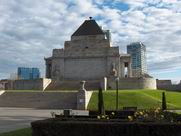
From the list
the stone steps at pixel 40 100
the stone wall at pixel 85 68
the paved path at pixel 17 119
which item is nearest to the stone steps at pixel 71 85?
the stone wall at pixel 85 68

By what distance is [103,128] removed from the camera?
1314cm

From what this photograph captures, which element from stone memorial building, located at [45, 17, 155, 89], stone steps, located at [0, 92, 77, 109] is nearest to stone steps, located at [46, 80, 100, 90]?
stone memorial building, located at [45, 17, 155, 89]

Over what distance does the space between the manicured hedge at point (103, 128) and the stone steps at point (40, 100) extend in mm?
33485

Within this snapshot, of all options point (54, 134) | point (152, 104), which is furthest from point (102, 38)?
point (54, 134)

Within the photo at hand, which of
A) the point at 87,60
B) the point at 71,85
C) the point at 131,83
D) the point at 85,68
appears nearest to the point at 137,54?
the point at 87,60

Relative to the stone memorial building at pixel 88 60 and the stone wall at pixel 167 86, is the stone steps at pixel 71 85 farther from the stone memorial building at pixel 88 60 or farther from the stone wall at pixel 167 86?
the stone wall at pixel 167 86

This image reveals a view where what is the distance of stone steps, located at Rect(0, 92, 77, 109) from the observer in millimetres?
48594

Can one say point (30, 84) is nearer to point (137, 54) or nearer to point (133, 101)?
point (133, 101)

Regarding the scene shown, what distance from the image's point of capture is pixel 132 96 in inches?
1948

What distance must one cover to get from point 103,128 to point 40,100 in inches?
1510

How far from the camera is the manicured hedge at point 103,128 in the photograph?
504 inches

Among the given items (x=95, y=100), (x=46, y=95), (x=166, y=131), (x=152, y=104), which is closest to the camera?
(x=166, y=131)

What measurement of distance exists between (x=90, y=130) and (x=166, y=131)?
2.63 m

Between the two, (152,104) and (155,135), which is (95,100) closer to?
(152,104)
